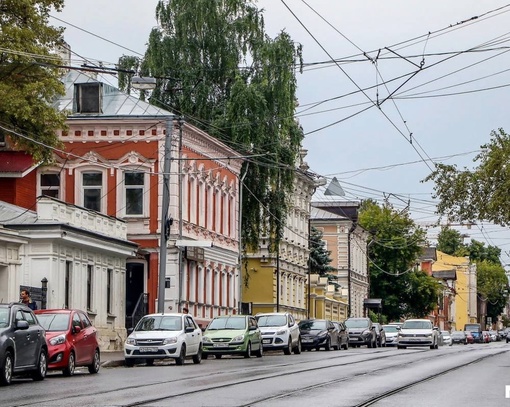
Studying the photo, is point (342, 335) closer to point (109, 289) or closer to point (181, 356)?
point (109, 289)

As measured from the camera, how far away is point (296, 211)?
272ft

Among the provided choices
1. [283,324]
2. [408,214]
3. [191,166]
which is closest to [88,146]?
[191,166]

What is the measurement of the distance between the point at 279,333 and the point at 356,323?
21361 millimetres

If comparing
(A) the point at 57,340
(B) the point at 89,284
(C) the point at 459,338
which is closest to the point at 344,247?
(C) the point at 459,338

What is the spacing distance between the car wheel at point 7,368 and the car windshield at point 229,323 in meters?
19.6

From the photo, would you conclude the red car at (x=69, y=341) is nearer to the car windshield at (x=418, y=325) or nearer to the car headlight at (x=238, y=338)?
the car headlight at (x=238, y=338)

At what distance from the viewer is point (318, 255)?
9188 centimetres

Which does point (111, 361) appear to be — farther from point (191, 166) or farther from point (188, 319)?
point (191, 166)

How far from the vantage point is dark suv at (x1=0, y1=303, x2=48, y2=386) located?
81.3 feet

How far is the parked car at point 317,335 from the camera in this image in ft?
192

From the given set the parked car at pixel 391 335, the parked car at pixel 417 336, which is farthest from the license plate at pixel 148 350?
the parked car at pixel 391 335

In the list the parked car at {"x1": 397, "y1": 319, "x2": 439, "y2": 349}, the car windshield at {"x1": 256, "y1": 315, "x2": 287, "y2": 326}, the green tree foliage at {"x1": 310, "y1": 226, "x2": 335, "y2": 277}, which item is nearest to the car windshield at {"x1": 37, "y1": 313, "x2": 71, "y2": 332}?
the car windshield at {"x1": 256, "y1": 315, "x2": 287, "y2": 326}

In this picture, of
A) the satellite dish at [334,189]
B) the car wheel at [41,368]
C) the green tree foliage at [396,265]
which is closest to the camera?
the car wheel at [41,368]

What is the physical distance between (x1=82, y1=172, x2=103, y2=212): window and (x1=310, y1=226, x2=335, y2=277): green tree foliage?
35.5 m
